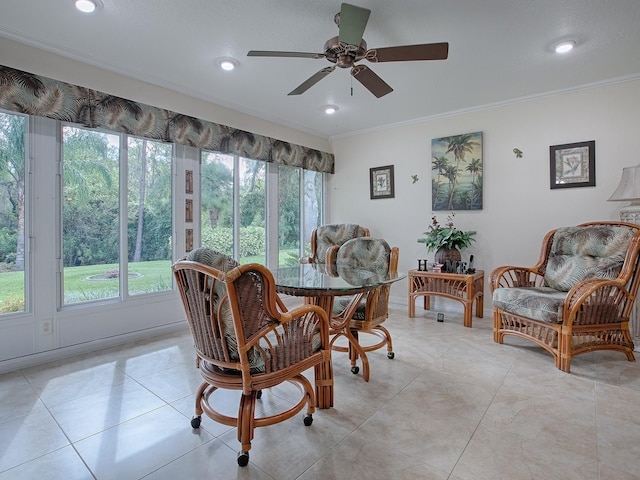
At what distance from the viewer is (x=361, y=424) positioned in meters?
1.83

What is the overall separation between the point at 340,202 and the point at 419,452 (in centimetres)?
396

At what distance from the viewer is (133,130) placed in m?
2.98

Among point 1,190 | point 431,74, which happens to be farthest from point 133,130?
point 431,74

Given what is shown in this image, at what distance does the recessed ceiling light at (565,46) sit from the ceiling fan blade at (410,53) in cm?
119

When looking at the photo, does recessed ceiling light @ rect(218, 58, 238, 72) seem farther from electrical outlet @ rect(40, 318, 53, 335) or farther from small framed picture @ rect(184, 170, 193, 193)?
electrical outlet @ rect(40, 318, 53, 335)

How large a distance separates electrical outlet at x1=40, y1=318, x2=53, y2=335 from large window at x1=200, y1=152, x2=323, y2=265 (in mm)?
1468

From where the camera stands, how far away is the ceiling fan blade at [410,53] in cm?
198

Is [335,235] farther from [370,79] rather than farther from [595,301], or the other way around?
[595,301]

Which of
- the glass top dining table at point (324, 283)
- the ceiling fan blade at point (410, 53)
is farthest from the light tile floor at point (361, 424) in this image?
the ceiling fan blade at point (410, 53)

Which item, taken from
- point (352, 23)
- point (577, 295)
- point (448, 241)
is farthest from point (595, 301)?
point (352, 23)

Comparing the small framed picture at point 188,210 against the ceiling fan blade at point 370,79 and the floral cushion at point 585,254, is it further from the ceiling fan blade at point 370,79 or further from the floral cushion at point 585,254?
the floral cushion at point 585,254

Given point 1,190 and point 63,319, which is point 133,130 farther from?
point 63,319

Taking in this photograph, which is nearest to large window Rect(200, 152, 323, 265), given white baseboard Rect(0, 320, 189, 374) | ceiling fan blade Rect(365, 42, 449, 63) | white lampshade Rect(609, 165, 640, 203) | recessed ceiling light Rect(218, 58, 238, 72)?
white baseboard Rect(0, 320, 189, 374)

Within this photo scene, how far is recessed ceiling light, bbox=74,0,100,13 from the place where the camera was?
2.07 m
